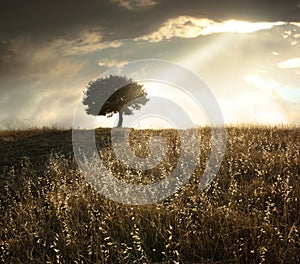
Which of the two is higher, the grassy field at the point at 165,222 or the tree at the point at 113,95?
the tree at the point at 113,95

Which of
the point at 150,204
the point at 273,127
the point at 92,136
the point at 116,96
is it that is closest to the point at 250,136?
the point at 273,127

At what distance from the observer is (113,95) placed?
34.7m

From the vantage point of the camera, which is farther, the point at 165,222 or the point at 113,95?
the point at 113,95

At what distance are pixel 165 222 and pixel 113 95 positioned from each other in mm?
28457

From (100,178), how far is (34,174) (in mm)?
2345

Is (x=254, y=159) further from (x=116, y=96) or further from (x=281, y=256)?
(x=116, y=96)

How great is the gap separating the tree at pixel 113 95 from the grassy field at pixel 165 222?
22470 millimetres

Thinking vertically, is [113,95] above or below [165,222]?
above

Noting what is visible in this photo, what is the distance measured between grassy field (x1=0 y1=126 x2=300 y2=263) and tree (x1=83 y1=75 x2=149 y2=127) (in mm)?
22470

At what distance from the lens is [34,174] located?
11.1 meters

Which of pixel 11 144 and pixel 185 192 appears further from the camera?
pixel 11 144

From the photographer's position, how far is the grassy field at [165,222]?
570cm

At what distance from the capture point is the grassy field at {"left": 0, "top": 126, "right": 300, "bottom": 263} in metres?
5.70

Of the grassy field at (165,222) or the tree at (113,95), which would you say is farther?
the tree at (113,95)
